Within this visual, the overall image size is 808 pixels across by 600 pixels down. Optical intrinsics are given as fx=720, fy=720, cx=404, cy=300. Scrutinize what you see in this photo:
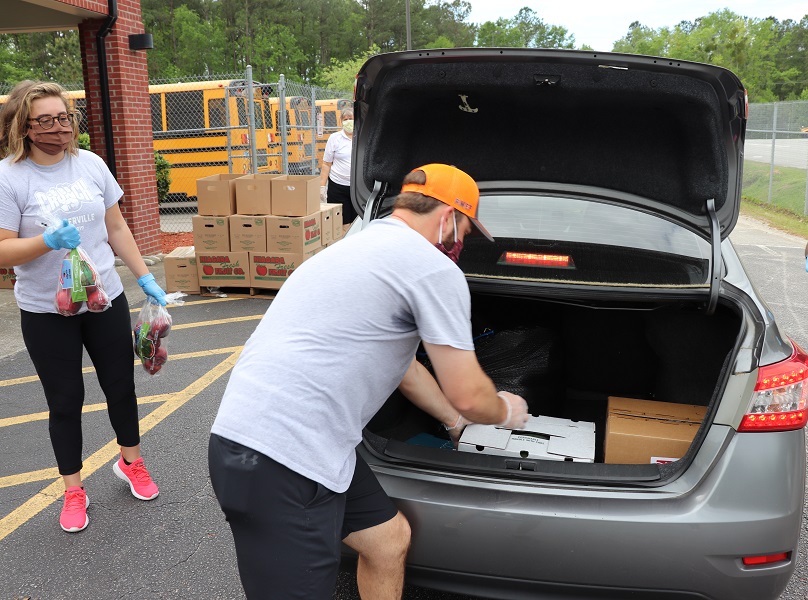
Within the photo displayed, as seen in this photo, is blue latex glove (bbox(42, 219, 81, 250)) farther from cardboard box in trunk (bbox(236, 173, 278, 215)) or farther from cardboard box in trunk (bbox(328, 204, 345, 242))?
cardboard box in trunk (bbox(328, 204, 345, 242))

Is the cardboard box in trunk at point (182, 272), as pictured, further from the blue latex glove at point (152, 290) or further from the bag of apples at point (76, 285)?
the bag of apples at point (76, 285)

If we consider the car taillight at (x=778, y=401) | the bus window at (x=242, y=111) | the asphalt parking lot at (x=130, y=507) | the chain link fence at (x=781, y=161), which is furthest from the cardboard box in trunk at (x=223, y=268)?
the chain link fence at (x=781, y=161)

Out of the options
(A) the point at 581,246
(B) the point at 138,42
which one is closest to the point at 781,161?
(B) the point at 138,42

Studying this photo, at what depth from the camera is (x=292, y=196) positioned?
24.4ft

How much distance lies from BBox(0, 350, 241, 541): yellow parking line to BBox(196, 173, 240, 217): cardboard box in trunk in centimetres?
243

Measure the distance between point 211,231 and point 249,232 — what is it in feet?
1.37

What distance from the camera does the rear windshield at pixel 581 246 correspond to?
9.45 feet

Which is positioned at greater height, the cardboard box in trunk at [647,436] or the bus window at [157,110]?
the bus window at [157,110]

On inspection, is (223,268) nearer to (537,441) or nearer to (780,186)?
(537,441)

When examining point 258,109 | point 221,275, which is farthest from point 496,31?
point 221,275

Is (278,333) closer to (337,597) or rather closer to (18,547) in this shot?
(337,597)

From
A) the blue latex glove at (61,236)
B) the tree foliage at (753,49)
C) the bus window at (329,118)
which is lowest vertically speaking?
the blue latex glove at (61,236)

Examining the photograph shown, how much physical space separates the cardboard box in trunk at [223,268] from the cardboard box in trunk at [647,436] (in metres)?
A: 5.42

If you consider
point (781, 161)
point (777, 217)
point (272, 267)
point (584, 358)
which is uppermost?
point (584, 358)
